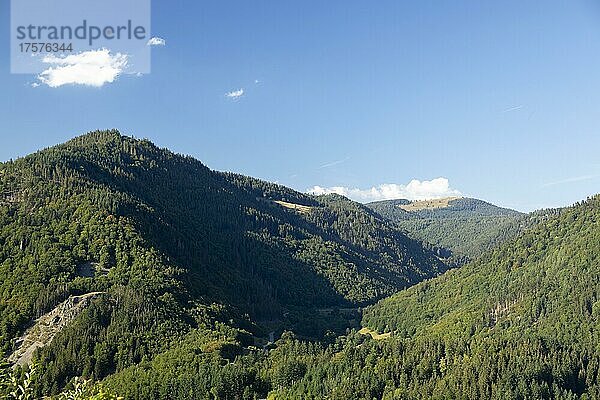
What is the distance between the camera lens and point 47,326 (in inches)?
6639

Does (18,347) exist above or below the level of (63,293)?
below

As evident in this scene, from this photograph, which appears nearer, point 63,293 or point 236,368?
point 236,368

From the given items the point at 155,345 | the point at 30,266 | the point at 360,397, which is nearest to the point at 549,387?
the point at 360,397

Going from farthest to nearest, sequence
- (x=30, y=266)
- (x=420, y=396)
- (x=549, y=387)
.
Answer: (x=30, y=266) → (x=549, y=387) → (x=420, y=396)

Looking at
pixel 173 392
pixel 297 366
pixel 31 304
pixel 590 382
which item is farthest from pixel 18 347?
pixel 590 382

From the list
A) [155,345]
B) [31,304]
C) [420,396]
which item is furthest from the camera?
[31,304]

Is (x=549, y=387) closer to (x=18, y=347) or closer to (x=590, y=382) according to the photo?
(x=590, y=382)

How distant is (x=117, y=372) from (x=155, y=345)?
15.1m

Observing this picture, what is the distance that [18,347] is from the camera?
536 feet

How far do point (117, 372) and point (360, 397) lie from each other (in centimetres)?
6743

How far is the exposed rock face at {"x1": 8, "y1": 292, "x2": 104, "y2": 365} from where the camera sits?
160 metres

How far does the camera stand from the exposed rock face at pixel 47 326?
160 m

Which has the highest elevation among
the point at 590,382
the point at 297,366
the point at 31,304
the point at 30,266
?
the point at 30,266

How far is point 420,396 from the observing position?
411 ft
